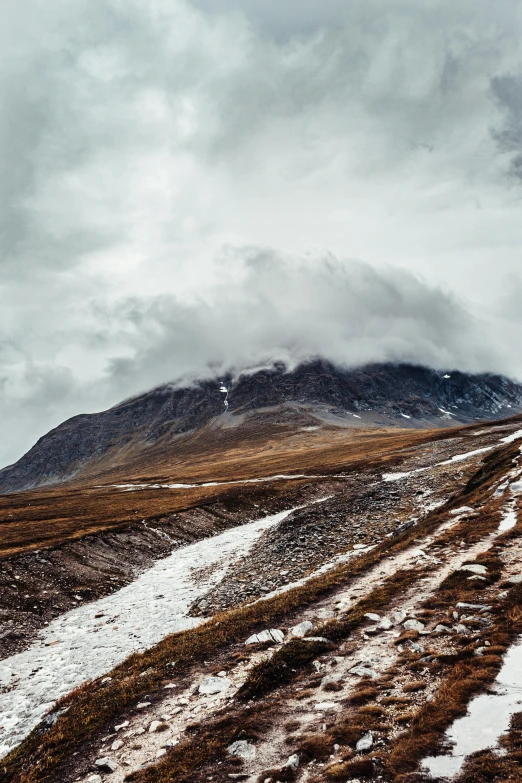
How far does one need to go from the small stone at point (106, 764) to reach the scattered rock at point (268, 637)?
7.34m

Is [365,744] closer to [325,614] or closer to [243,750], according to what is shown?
[243,750]

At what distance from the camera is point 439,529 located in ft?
101

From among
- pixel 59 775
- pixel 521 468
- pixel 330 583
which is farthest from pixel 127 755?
pixel 521 468

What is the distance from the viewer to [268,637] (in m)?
17.7

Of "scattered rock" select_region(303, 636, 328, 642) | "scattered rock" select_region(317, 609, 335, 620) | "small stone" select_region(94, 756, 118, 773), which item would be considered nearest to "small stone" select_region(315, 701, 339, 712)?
"scattered rock" select_region(303, 636, 328, 642)

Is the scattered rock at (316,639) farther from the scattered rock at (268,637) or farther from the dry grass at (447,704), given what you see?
the dry grass at (447,704)

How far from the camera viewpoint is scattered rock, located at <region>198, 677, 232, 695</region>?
14125 millimetres

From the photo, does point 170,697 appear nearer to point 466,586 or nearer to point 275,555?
point 466,586

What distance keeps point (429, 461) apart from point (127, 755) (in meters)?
96.4

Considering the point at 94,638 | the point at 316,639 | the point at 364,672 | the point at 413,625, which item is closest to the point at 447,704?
the point at 364,672

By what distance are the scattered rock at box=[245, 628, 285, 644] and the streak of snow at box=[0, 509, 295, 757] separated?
28.0 feet

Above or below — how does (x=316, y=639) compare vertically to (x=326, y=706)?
below

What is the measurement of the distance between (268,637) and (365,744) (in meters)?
8.63

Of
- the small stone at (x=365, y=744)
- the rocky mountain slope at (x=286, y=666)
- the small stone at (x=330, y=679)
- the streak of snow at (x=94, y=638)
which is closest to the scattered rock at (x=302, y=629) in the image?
the rocky mountain slope at (x=286, y=666)
